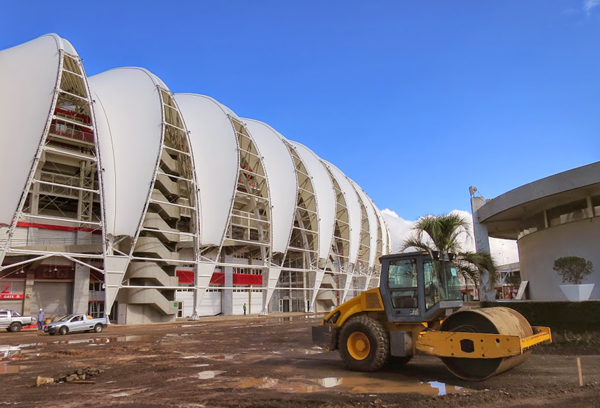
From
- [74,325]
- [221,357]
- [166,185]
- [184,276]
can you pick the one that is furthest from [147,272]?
[221,357]

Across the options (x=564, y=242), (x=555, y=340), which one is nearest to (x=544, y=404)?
(x=555, y=340)

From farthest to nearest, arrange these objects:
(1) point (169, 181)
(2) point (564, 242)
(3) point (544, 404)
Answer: (1) point (169, 181), (2) point (564, 242), (3) point (544, 404)

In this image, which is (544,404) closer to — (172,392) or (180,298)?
(172,392)

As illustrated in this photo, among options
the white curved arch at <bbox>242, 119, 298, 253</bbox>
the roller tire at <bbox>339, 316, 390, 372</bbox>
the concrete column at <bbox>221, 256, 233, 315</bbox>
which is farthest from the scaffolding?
the roller tire at <bbox>339, 316, 390, 372</bbox>

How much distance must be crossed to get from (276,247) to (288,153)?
11.5m

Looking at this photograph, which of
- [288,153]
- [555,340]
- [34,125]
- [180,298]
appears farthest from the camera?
[288,153]

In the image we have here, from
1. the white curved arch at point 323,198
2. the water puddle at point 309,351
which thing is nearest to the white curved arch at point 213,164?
the white curved arch at point 323,198

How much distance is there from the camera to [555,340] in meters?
13.9

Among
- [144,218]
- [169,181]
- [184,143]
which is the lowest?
[144,218]

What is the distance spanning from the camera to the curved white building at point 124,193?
30.6 metres

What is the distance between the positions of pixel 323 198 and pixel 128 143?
82.7ft

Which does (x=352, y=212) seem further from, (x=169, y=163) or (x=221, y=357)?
(x=221, y=357)

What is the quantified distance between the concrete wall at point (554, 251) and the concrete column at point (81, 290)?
111 feet

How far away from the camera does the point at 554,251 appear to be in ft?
77.2
